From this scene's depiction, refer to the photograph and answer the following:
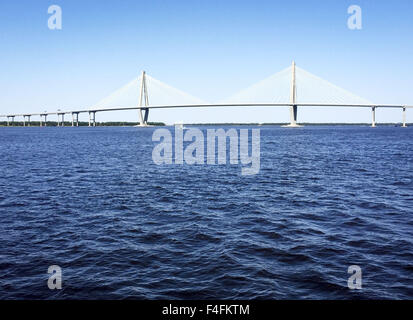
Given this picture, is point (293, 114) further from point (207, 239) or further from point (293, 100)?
point (207, 239)

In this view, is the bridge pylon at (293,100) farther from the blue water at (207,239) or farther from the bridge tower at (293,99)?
the blue water at (207,239)

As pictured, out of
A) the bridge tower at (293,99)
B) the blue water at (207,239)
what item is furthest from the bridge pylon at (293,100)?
the blue water at (207,239)

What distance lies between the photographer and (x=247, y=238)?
10.8 meters

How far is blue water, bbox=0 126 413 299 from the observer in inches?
301

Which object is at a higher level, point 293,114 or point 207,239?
point 293,114

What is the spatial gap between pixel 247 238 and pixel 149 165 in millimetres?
20201

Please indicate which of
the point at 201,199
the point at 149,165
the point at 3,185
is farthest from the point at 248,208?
the point at 149,165

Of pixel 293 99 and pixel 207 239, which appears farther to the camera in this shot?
pixel 293 99

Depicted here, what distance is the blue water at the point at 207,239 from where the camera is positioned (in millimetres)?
7656

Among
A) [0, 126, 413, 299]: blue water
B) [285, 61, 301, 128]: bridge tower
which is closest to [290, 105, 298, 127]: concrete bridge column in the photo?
[285, 61, 301, 128]: bridge tower

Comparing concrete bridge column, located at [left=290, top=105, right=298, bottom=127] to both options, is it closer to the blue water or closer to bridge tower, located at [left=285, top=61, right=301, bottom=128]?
bridge tower, located at [left=285, top=61, right=301, bottom=128]

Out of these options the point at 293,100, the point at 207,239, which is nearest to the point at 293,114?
the point at 293,100

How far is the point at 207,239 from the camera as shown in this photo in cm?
1067
